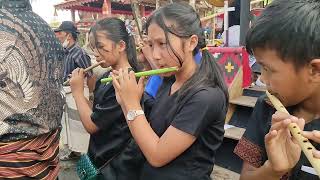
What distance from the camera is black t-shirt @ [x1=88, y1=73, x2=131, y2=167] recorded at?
234 centimetres

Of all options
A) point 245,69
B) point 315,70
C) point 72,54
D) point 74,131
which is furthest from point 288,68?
point 72,54

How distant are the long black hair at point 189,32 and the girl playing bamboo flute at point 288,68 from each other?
51 cm

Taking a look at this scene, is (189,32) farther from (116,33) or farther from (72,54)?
(72,54)

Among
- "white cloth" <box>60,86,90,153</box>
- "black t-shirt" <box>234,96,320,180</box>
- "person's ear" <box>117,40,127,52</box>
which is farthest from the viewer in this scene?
"white cloth" <box>60,86,90,153</box>

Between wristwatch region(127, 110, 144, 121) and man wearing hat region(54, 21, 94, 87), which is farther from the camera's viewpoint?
man wearing hat region(54, 21, 94, 87)

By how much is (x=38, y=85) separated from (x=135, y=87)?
0.54m

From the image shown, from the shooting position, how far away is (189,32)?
1.80m

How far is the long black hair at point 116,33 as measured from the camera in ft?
8.70

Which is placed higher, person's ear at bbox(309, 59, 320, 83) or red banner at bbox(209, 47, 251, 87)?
person's ear at bbox(309, 59, 320, 83)

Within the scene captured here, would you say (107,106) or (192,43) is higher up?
(192,43)

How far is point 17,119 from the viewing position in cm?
176

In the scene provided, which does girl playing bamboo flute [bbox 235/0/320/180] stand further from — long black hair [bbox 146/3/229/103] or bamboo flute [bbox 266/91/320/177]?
long black hair [bbox 146/3/229/103]

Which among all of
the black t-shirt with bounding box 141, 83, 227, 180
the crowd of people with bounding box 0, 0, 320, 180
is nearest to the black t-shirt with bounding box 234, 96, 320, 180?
the crowd of people with bounding box 0, 0, 320, 180

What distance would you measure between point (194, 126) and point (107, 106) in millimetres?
935
